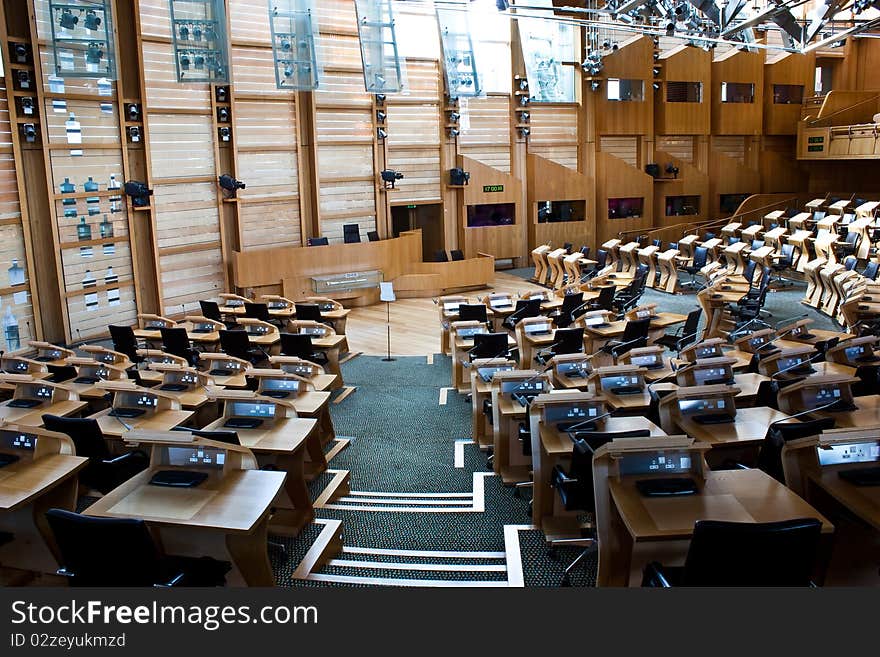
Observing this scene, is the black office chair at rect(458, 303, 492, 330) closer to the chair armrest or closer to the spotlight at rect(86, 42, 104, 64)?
the spotlight at rect(86, 42, 104, 64)

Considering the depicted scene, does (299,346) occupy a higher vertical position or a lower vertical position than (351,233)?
lower

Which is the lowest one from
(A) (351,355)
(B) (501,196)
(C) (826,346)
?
(A) (351,355)

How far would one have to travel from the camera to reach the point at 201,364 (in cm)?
1022

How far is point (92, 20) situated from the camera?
12.8 meters

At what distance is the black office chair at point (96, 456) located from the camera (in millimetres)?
5918

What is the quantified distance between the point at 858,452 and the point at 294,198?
15.1 m

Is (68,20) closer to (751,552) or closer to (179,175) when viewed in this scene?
(179,175)

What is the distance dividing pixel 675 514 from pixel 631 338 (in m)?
6.16

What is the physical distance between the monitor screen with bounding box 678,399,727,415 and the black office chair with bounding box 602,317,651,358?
375cm

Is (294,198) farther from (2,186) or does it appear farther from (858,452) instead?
(858,452)

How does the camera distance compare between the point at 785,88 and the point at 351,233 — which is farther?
the point at 785,88

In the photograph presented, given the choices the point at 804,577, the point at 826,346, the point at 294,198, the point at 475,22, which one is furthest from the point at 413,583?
the point at 475,22

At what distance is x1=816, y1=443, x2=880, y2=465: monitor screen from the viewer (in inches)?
181

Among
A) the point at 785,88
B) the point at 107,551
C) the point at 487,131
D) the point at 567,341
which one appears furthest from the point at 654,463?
the point at 785,88
